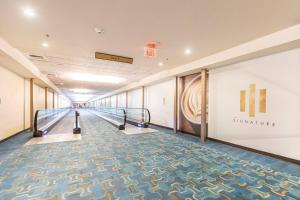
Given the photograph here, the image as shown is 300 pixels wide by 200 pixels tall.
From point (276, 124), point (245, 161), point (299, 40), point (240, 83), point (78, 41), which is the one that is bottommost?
point (245, 161)

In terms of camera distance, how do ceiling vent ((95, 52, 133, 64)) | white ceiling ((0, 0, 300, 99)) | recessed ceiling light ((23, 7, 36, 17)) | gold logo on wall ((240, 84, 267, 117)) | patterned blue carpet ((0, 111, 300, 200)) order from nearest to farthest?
patterned blue carpet ((0, 111, 300, 200))
white ceiling ((0, 0, 300, 99))
recessed ceiling light ((23, 7, 36, 17))
gold logo on wall ((240, 84, 267, 117))
ceiling vent ((95, 52, 133, 64))

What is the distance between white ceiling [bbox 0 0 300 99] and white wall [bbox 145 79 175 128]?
4128 millimetres

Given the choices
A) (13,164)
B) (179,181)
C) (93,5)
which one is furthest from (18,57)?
(179,181)

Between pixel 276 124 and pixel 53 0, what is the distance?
6.12 meters

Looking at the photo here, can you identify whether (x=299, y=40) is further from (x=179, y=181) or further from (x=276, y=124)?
(x=179, y=181)

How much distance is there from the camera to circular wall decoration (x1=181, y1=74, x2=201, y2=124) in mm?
7012

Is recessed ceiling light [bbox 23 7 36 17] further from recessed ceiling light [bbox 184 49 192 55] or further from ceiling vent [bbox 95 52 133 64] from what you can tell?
recessed ceiling light [bbox 184 49 192 55]

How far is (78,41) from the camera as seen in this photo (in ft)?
14.7

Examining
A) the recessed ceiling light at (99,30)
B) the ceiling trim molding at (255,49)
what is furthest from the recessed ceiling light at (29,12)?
the ceiling trim molding at (255,49)

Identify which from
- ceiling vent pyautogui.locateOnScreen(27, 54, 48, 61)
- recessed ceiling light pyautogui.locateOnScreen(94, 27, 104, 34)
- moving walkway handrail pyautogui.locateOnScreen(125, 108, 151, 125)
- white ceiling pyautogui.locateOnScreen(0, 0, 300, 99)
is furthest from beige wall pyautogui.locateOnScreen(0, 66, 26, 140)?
moving walkway handrail pyautogui.locateOnScreen(125, 108, 151, 125)

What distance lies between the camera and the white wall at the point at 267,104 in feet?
12.9

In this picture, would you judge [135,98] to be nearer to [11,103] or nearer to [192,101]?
[192,101]

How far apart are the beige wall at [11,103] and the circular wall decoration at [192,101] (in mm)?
7794

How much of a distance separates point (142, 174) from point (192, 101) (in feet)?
16.5
